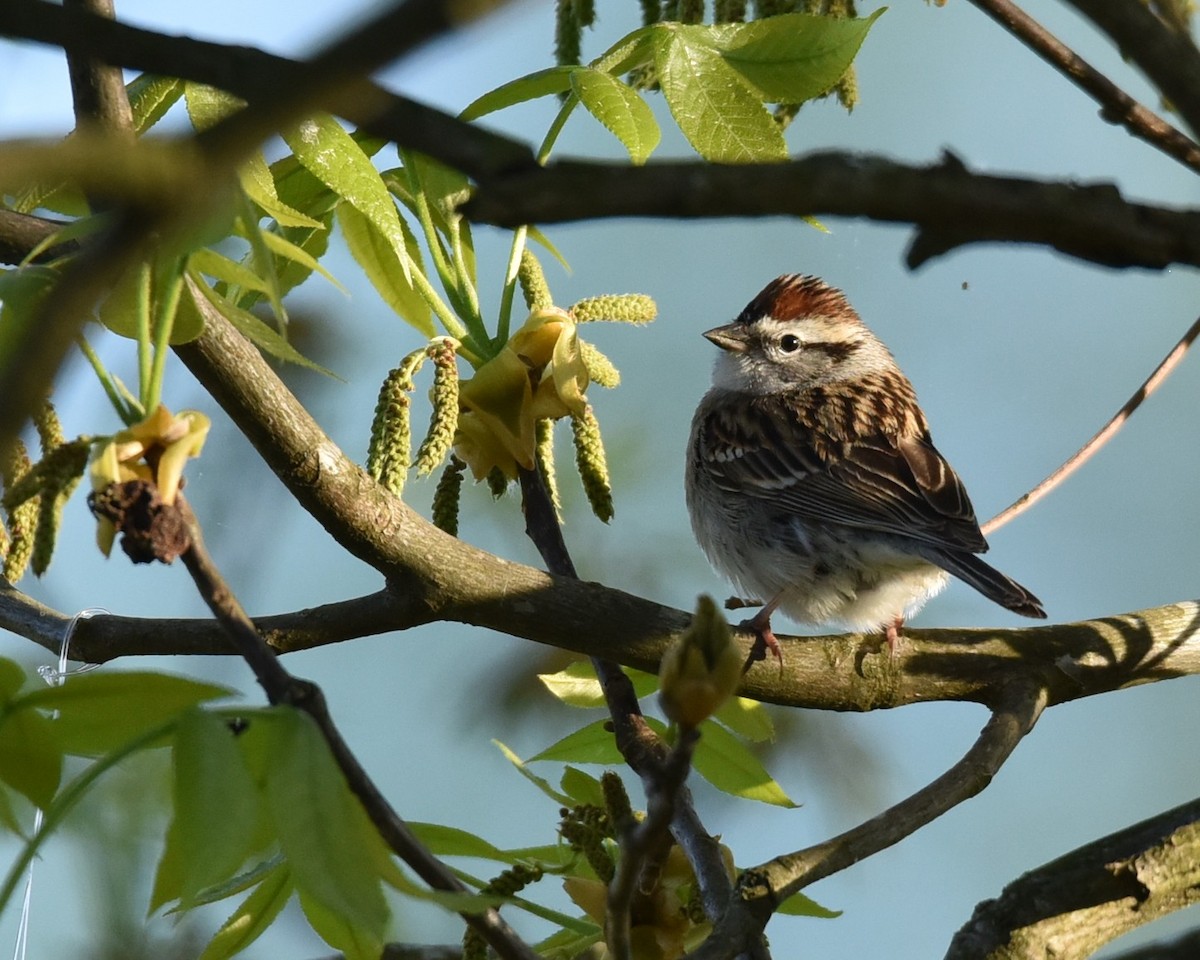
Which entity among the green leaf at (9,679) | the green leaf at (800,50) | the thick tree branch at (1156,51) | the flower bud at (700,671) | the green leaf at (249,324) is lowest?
the flower bud at (700,671)

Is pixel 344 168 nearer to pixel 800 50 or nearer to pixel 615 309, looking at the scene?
A: pixel 615 309

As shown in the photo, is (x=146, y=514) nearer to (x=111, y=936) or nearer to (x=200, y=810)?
(x=200, y=810)

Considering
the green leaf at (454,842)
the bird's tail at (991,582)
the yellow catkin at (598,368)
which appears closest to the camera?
the green leaf at (454,842)

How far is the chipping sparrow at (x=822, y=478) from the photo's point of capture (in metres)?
2.92

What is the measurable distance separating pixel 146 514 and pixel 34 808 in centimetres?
29

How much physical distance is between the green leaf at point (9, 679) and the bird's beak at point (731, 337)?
9.41 feet

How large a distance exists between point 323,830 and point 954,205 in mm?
521

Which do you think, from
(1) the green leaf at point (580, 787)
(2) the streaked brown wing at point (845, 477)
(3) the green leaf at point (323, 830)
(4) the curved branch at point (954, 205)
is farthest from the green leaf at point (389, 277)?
(2) the streaked brown wing at point (845, 477)

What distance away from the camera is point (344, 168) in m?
1.55

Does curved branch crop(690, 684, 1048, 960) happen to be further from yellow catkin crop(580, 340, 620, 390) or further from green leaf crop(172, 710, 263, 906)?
yellow catkin crop(580, 340, 620, 390)

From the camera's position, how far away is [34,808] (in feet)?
3.38

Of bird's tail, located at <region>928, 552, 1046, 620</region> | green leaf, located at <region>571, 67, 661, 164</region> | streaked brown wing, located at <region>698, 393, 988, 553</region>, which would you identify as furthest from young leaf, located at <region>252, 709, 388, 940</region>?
streaked brown wing, located at <region>698, 393, 988, 553</region>

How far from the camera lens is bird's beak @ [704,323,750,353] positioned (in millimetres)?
3730

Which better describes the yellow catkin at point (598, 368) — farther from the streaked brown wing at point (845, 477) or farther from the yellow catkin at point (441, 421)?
the streaked brown wing at point (845, 477)
